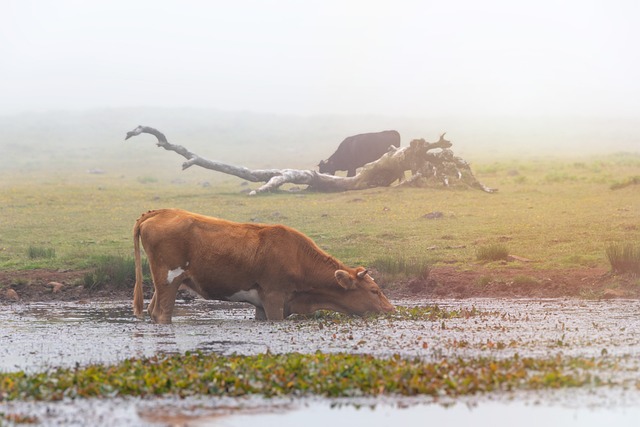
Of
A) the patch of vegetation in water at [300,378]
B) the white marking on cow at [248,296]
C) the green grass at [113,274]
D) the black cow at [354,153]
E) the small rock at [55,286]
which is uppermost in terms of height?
the black cow at [354,153]

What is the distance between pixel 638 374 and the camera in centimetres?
1073

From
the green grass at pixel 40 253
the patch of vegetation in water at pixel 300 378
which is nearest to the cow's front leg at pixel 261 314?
the patch of vegetation in water at pixel 300 378

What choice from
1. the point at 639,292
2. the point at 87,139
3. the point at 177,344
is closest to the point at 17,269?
the point at 177,344

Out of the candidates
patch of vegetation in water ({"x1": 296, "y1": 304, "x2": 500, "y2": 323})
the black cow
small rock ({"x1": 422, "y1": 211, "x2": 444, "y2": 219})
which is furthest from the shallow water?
the black cow

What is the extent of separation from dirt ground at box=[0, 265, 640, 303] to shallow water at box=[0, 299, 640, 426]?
93 centimetres

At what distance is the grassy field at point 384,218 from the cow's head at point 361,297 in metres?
6.55

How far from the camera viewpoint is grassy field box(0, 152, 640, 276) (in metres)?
24.3

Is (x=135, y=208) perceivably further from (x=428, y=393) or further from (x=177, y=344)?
(x=428, y=393)

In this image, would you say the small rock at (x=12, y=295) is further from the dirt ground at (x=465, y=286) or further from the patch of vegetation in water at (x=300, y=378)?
the patch of vegetation in water at (x=300, y=378)

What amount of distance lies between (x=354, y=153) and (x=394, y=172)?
6.50 metres

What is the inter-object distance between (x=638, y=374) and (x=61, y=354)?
20.8 ft

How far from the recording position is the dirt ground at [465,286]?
19406 millimetres

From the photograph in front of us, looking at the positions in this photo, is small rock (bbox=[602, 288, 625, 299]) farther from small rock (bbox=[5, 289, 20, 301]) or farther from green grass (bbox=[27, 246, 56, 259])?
green grass (bbox=[27, 246, 56, 259])

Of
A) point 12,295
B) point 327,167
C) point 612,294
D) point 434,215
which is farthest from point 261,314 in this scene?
point 327,167
